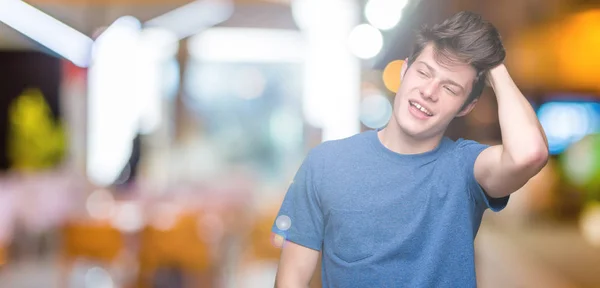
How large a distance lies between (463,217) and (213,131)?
5611 millimetres

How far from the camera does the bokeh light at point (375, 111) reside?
159 cm

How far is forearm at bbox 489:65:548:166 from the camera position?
134 cm

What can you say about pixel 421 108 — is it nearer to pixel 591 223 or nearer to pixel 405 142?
pixel 405 142

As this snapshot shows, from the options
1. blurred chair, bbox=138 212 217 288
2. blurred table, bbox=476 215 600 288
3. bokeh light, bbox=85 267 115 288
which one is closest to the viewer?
blurred chair, bbox=138 212 217 288

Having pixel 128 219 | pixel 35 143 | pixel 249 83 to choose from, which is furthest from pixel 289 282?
pixel 35 143

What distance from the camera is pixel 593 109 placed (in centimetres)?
927

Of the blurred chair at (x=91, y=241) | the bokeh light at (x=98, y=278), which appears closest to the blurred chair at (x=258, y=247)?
the blurred chair at (x=91, y=241)

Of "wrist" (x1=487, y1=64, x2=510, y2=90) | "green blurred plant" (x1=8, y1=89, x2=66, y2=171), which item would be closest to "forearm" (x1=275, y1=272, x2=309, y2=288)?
"wrist" (x1=487, y1=64, x2=510, y2=90)

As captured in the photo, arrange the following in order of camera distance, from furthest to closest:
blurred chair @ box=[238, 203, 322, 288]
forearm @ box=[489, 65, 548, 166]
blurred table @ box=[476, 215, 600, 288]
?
blurred table @ box=[476, 215, 600, 288]
blurred chair @ box=[238, 203, 322, 288]
forearm @ box=[489, 65, 548, 166]

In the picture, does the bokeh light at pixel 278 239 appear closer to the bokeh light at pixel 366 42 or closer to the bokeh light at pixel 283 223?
the bokeh light at pixel 283 223

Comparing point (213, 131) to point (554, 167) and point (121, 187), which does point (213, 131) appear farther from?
point (554, 167)

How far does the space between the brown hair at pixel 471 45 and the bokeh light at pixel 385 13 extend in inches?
8.7

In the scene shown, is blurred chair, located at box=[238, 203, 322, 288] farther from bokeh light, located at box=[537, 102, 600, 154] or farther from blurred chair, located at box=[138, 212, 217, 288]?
bokeh light, located at box=[537, 102, 600, 154]

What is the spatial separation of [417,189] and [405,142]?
0.30 ft
